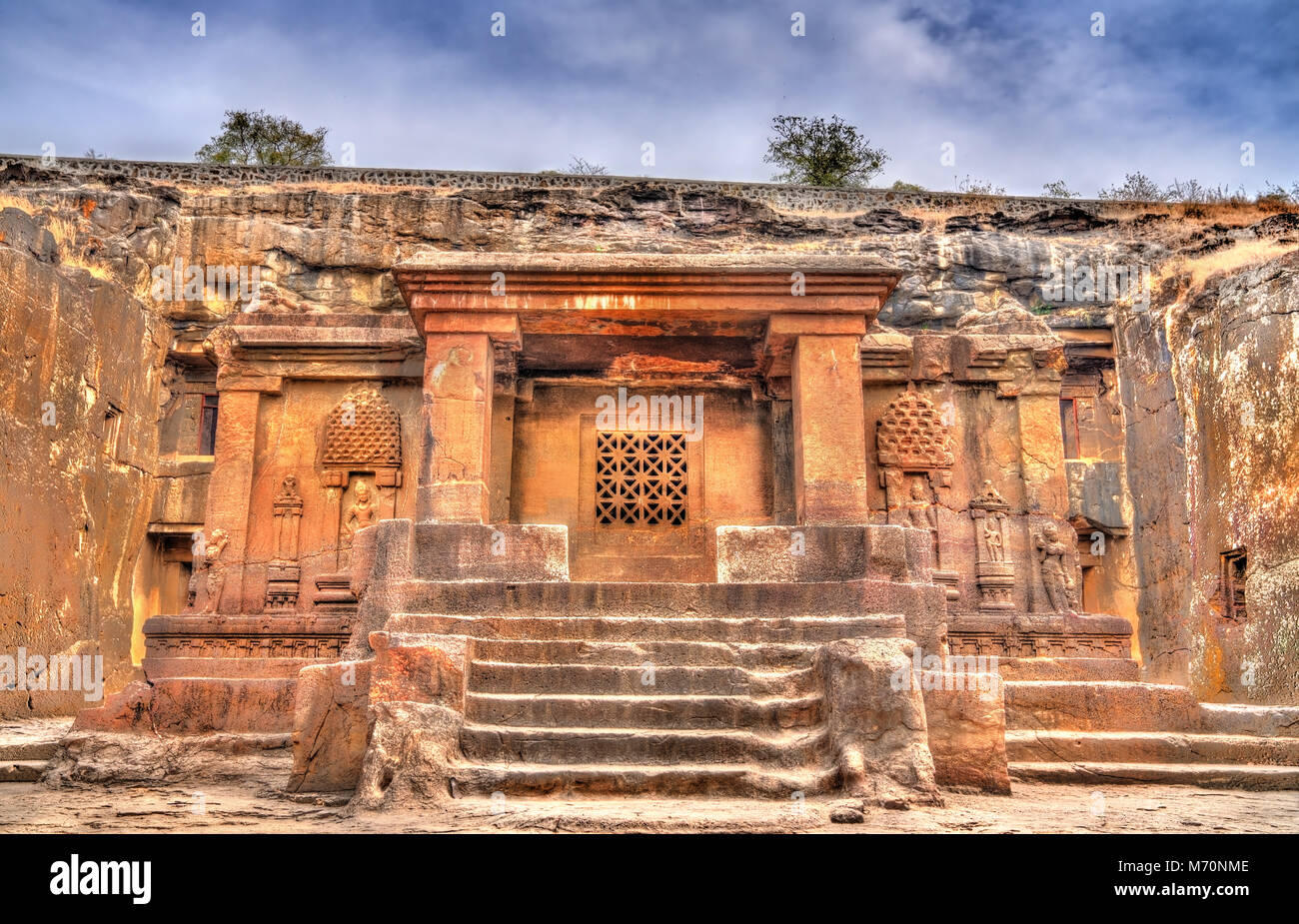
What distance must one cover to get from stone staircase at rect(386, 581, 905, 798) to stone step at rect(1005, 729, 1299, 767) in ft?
4.07

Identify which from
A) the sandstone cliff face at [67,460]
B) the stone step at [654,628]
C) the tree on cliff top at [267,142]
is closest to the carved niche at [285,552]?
the sandstone cliff face at [67,460]

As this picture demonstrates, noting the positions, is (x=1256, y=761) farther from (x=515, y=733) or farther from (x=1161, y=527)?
(x=1161, y=527)

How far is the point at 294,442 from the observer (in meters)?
9.58

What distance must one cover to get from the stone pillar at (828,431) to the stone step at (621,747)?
260cm

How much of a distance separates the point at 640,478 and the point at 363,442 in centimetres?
248

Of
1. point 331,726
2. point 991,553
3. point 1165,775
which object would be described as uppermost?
point 991,553

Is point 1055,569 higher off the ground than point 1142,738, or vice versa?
point 1055,569

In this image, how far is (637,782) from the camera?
5125 millimetres

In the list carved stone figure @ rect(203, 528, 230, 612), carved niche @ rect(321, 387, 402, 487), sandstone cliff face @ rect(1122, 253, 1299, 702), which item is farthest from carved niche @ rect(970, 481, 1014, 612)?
carved stone figure @ rect(203, 528, 230, 612)

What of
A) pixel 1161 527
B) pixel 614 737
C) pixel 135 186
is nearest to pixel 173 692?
pixel 614 737

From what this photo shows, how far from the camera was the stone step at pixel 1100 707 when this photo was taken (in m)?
7.06

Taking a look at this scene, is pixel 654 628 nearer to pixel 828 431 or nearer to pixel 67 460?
pixel 828 431

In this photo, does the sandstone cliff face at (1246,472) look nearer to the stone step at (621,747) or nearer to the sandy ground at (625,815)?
the sandy ground at (625,815)

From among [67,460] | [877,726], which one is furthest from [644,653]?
[67,460]
